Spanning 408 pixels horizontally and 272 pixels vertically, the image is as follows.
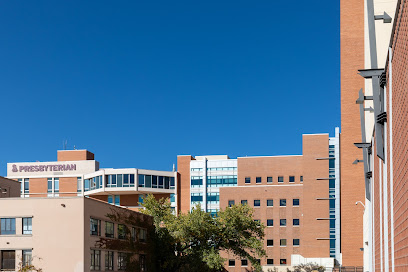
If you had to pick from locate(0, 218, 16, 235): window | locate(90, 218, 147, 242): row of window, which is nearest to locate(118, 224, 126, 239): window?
locate(90, 218, 147, 242): row of window

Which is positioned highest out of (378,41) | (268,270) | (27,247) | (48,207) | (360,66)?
(360,66)

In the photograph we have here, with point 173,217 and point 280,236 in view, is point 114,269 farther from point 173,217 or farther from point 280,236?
point 280,236

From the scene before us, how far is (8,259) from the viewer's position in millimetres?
53031

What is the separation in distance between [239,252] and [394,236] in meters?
54.7

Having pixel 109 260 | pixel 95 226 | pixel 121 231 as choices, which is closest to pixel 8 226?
pixel 95 226

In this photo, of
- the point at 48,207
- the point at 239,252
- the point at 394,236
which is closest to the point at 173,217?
the point at 239,252

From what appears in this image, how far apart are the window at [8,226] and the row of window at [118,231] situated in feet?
21.5

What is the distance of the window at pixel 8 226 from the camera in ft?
176

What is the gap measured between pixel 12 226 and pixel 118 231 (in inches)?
467

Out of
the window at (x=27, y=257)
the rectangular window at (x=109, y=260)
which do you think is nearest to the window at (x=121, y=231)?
the rectangular window at (x=109, y=260)

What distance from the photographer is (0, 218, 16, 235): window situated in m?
53.8

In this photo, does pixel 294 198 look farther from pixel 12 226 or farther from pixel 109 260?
pixel 12 226

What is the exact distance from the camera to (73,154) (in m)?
128

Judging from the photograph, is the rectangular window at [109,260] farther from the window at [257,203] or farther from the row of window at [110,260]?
the window at [257,203]
